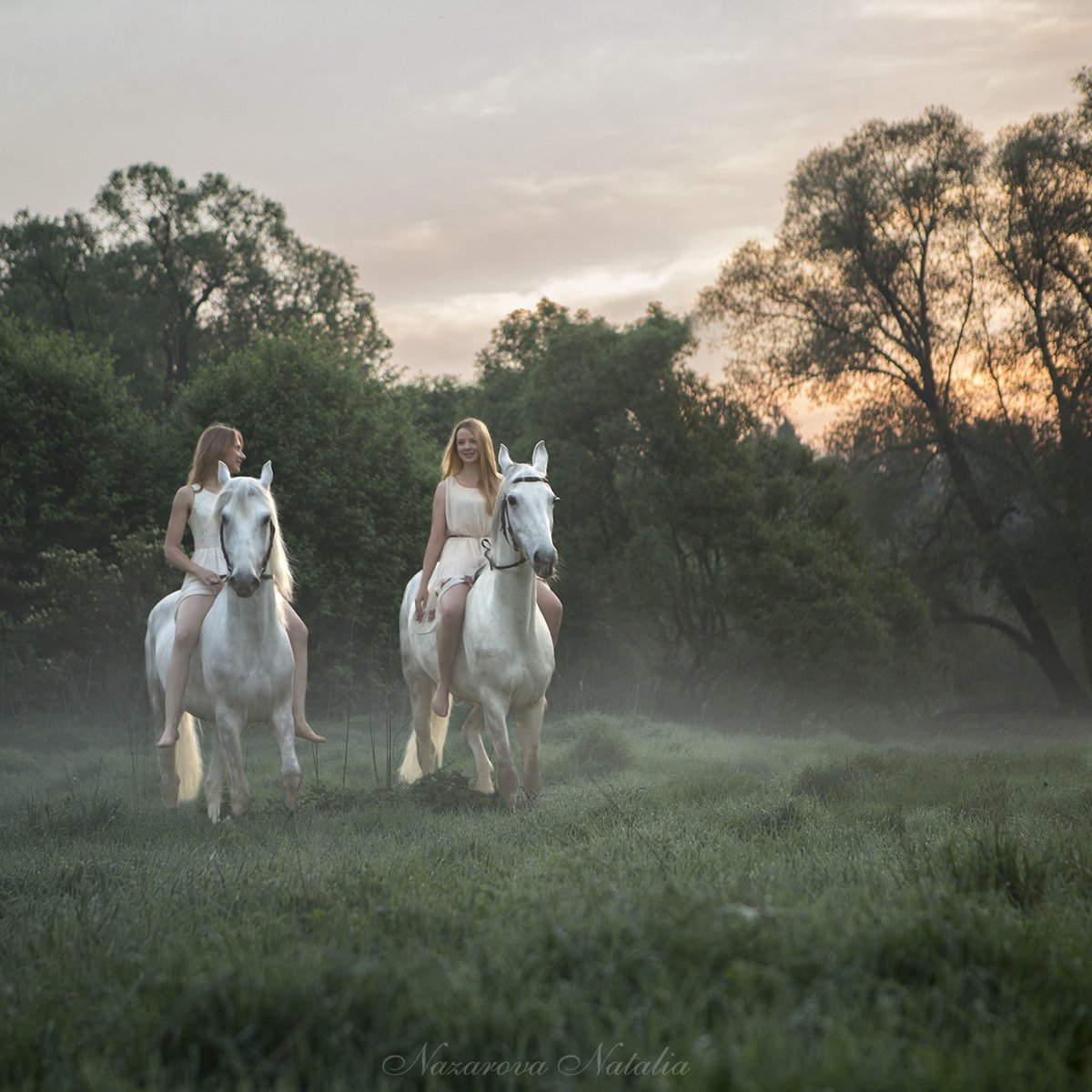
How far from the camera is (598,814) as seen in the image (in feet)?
23.9

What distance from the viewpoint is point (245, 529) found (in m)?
7.58

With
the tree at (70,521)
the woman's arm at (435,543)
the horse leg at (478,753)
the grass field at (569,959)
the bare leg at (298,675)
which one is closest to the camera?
the grass field at (569,959)

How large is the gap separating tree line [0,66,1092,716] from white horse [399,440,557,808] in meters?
12.9

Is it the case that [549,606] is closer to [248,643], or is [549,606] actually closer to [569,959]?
[248,643]

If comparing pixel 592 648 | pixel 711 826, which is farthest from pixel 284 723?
pixel 592 648

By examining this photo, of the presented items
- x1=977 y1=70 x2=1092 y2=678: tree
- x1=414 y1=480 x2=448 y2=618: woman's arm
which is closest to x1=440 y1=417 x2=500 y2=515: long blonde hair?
x1=414 y1=480 x2=448 y2=618: woman's arm

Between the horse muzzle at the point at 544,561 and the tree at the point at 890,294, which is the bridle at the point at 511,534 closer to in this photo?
the horse muzzle at the point at 544,561

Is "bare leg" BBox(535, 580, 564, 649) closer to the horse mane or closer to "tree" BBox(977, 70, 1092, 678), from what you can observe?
the horse mane

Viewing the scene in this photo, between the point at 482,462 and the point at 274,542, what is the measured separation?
2220 mm

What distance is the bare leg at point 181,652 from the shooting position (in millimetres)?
8703

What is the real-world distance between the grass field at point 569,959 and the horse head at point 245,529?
1760 mm

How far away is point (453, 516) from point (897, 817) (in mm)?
4383

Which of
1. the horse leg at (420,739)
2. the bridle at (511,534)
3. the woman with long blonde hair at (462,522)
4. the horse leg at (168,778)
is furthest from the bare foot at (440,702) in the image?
the horse leg at (168,778)

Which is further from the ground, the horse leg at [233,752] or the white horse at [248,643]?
the white horse at [248,643]
